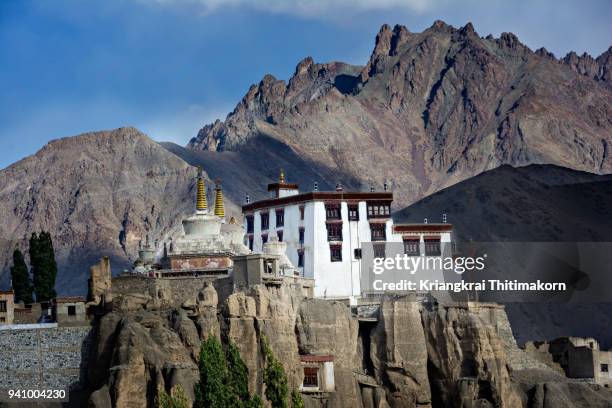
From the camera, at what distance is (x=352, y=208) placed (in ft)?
354

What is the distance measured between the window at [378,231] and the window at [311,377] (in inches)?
779

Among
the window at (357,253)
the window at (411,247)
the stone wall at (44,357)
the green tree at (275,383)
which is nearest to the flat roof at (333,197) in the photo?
the window at (411,247)

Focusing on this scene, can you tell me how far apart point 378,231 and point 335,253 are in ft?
13.4

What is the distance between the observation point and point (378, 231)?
10775 centimetres

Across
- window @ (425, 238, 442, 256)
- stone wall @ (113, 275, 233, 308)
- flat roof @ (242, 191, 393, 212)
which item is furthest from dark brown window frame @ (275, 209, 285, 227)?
stone wall @ (113, 275, 233, 308)

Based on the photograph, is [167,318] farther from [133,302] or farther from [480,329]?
[480,329]

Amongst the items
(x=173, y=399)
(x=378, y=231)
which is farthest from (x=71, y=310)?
(x=378, y=231)

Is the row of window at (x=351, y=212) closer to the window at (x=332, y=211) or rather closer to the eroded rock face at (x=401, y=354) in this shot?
the window at (x=332, y=211)

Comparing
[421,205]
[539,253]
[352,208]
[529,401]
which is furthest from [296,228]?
[421,205]

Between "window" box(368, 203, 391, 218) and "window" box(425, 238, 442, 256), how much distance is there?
394cm

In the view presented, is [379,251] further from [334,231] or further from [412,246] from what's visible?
[334,231]

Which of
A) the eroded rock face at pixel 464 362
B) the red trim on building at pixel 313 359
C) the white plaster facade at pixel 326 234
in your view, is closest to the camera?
the red trim on building at pixel 313 359

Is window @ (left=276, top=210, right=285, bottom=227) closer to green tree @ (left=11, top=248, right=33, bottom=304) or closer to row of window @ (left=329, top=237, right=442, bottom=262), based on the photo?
row of window @ (left=329, top=237, right=442, bottom=262)

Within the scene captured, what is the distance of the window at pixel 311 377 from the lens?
89875 millimetres
